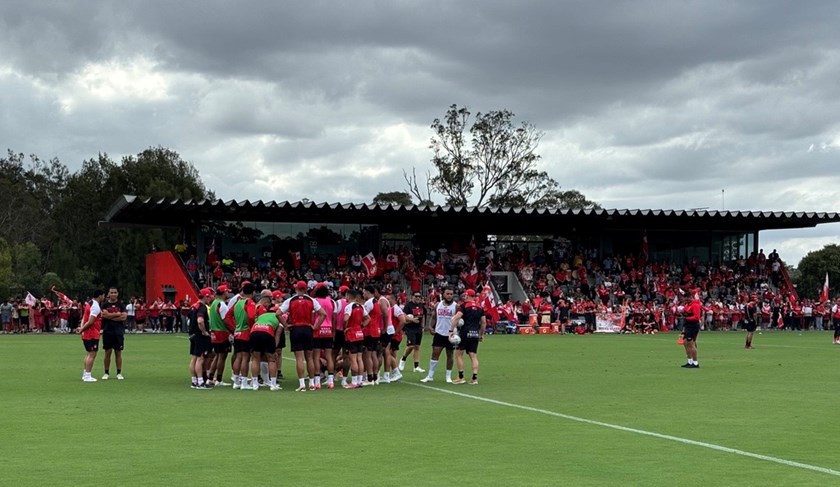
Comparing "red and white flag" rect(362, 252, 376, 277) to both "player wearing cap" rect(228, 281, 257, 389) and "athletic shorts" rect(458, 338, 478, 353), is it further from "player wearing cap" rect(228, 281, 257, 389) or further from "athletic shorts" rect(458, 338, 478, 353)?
"player wearing cap" rect(228, 281, 257, 389)

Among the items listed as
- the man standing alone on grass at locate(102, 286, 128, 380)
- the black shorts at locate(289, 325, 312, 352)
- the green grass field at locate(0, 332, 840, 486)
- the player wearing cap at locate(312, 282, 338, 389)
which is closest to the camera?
the green grass field at locate(0, 332, 840, 486)

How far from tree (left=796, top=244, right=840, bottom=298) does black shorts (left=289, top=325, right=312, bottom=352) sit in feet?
294

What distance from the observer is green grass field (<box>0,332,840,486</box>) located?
9703 millimetres

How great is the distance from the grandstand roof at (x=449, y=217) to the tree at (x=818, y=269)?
4038 cm

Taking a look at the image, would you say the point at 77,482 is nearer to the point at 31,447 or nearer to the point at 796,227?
the point at 31,447

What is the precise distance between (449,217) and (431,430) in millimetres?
46214

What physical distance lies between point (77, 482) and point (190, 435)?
312cm

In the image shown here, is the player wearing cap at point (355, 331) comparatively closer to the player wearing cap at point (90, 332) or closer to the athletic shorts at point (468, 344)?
the athletic shorts at point (468, 344)

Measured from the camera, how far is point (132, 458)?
10.5 meters

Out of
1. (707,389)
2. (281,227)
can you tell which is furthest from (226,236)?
(707,389)

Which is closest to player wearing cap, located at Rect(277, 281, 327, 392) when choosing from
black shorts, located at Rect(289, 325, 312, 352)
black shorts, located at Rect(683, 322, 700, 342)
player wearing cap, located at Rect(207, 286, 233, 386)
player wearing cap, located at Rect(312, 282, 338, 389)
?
black shorts, located at Rect(289, 325, 312, 352)

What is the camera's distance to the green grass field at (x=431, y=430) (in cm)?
970

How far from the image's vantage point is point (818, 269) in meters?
102

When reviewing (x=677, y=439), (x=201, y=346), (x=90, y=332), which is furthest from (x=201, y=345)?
(x=677, y=439)
